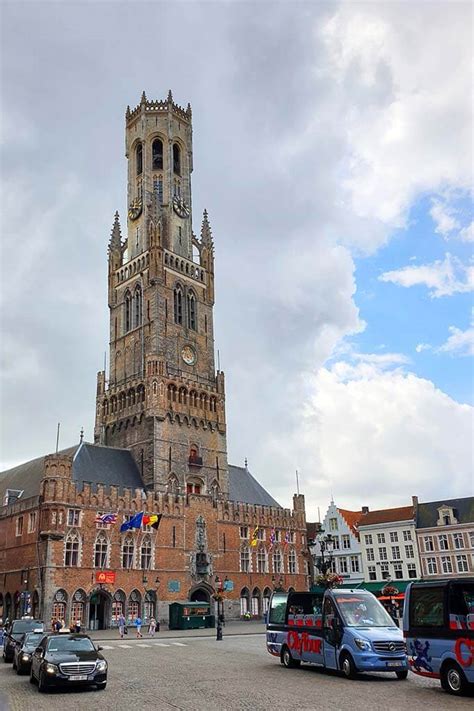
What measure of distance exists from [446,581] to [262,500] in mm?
59299

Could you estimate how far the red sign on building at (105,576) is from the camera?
5219 cm

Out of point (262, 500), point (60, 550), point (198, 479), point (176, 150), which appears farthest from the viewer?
point (176, 150)

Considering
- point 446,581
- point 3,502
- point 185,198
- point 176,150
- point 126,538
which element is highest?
point 176,150

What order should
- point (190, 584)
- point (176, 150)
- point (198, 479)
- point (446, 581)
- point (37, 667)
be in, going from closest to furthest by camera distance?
point (446, 581), point (37, 667), point (190, 584), point (198, 479), point (176, 150)

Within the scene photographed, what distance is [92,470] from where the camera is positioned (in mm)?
58094

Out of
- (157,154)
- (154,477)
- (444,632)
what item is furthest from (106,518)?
(157,154)

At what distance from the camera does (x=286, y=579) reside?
6906 centimetres

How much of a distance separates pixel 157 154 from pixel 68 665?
70.5 meters

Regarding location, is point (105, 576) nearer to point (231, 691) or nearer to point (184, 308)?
point (184, 308)

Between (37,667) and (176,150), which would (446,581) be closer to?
(37,667)

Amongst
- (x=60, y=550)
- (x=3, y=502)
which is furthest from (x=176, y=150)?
(x=60, y=550)

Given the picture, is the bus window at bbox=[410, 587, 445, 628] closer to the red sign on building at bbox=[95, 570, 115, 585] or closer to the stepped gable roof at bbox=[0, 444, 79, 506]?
the red sign on building at bbox=[95, 570, 115, 585]

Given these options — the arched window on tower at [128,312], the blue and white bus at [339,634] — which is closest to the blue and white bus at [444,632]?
the blue and white bus at [339,634]

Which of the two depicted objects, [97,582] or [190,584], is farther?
[190,584]
